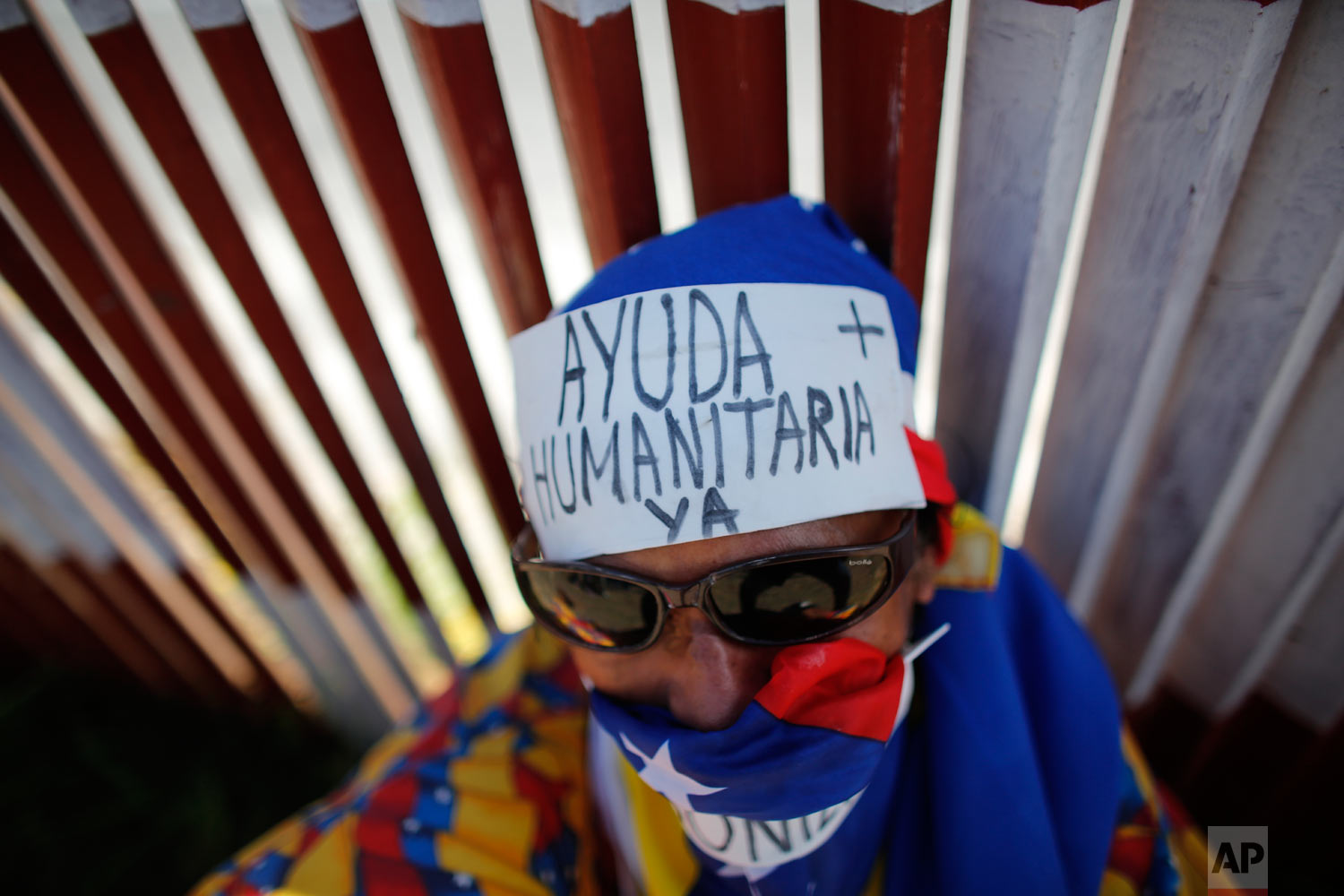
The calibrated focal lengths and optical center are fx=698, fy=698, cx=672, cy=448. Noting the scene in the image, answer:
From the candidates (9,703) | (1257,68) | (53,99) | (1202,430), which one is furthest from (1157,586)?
(9,703)

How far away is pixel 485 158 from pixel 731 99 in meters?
0.47

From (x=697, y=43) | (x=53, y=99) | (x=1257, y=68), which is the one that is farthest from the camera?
(x=53, y=99)

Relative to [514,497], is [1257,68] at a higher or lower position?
higher

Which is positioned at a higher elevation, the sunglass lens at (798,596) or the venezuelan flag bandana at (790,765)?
the sunglass lens at (798,596)

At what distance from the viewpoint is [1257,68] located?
37.9 inches

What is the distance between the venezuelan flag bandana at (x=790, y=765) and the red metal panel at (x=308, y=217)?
91cm

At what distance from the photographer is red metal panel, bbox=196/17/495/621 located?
1.23 metres

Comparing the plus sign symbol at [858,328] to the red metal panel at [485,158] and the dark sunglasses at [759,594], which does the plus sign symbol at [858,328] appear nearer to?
the dark sunglasses at [759,594]

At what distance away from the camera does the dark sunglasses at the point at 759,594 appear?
989mm

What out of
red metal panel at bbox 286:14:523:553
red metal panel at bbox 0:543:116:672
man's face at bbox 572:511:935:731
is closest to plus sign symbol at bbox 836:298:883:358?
man's face at bbox 572:511:935:731

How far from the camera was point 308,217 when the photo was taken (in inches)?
55.5

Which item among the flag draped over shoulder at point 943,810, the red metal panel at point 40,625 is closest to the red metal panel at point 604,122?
the flag draped over shoulder at point 943,810

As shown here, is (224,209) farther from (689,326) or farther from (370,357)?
(689,326)

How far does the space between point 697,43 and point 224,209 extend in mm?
1000
